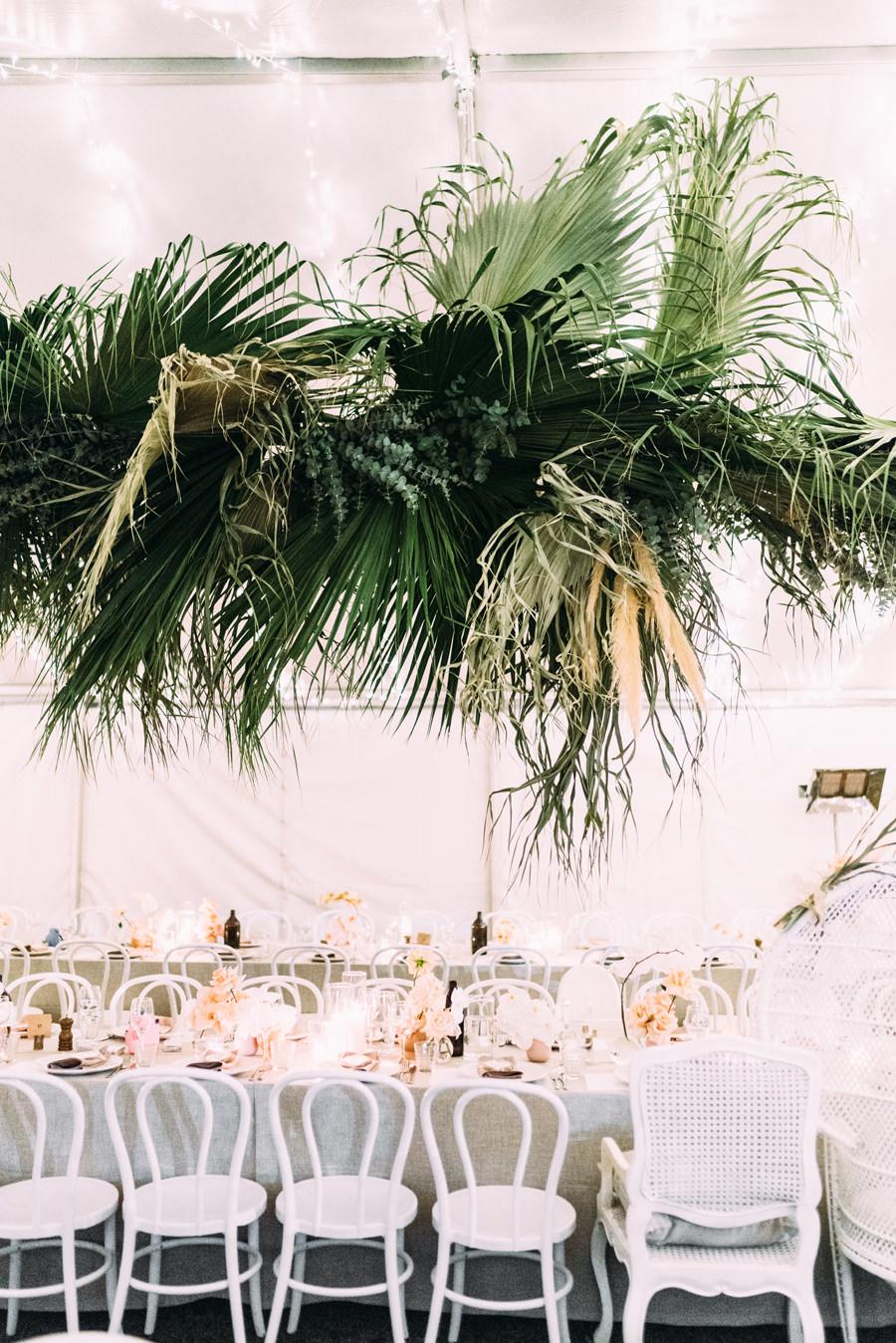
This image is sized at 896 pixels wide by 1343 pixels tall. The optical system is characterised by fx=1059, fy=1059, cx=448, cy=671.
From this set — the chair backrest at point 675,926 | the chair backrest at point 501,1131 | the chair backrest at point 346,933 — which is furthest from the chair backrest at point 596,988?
the chair backrest at point 675,926

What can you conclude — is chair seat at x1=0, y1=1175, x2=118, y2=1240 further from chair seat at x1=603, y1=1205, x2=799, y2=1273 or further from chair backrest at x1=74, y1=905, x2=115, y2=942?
chair backrest at x1=74, y1=905, x2=115, y2=942

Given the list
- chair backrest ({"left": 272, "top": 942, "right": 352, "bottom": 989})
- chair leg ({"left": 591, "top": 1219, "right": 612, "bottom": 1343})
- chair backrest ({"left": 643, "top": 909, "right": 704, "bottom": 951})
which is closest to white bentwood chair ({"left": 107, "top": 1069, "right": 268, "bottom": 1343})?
chair leg ({"left": 591, "top": 1219, "right": 612, "bottom": 1343})

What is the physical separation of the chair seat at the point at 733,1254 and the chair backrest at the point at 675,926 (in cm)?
532

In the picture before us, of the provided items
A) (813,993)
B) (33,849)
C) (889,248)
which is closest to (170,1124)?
(813,993)

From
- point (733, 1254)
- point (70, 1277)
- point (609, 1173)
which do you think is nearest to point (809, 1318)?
point (733, 1254)

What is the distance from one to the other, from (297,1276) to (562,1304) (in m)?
0.87

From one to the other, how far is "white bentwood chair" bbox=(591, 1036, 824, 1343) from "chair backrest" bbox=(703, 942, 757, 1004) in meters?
3.05

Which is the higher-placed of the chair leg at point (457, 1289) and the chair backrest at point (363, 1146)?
the chair backrest at point (363, 1146)

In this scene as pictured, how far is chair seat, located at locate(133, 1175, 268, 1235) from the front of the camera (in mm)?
3236

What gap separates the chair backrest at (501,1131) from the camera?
3135 millimetres

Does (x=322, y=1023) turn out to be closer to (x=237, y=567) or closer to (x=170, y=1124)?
(x=170, y=1124)

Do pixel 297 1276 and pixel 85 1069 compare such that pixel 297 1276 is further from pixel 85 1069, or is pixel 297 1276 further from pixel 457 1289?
pixel 85 1069

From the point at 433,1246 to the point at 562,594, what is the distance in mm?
2965

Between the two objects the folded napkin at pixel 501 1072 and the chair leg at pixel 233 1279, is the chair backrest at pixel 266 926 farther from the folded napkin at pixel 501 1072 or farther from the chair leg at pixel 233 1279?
the chair leg at pixel 233 1279
